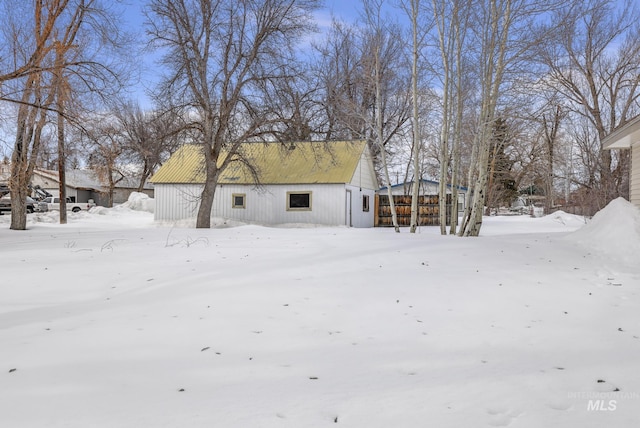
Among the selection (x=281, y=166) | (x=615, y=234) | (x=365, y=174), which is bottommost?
(x=615, y=234)

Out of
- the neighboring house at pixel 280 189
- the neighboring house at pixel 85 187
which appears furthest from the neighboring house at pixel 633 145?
the neighboring house at pixel 85 187

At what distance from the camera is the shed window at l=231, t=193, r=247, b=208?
22.2 m

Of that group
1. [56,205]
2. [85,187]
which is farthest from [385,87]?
[85,187]

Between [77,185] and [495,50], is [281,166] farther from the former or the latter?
[77,185]

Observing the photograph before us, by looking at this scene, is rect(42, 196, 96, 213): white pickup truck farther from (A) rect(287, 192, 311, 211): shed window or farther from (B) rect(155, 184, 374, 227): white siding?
(A) rect(287, 192, 311, 211): shed window

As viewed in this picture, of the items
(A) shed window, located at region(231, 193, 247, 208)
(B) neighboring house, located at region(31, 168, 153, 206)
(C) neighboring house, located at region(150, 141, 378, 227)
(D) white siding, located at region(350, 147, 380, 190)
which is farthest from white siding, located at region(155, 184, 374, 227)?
(B) neighboring house, located at region(31, 168, 153, 206)

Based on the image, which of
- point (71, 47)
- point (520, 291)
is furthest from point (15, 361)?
point (71, 47)

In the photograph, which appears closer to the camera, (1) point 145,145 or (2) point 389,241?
(2) point 389,241

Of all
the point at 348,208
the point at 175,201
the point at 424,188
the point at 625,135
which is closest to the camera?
the point at 625,135

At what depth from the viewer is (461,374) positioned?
10.0 feet

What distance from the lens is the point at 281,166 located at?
23.0m

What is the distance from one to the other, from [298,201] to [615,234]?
14495 mm

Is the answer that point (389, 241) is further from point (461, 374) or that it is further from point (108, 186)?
point (108, 186)

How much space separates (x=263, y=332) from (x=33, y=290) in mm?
3116
